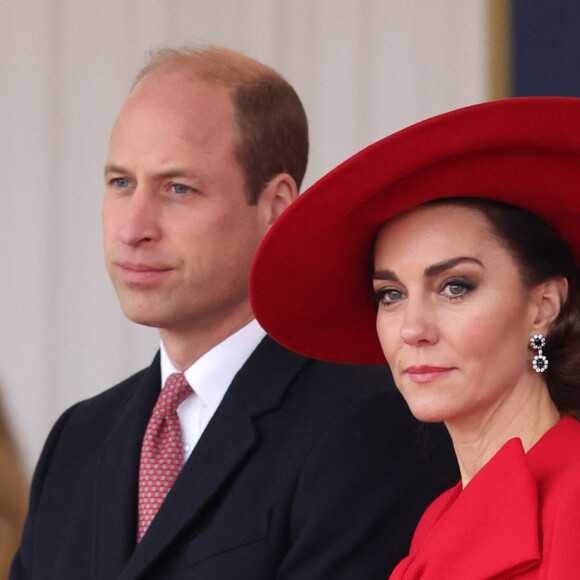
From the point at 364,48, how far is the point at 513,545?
2.09 metres

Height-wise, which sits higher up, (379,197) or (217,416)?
(379,197)

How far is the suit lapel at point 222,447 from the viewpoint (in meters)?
1.83

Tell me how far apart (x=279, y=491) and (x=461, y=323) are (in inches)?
18.6

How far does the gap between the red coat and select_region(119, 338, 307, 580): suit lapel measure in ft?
1.31

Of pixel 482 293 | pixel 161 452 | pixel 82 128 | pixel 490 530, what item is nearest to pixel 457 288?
pixel 482 293

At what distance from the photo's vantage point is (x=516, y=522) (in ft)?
4.47

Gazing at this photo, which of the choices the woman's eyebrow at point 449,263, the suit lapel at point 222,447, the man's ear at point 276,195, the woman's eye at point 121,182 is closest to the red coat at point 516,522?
the woman's eyebrow at point 449,263

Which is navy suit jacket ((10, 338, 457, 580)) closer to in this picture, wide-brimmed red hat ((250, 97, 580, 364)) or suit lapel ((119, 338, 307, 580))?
suit lapel ((119, 338, 307, 580))

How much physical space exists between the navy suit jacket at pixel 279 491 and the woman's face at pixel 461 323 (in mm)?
307

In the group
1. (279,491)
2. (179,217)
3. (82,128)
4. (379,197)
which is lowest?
(279,491)

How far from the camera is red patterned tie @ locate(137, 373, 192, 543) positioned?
195cm

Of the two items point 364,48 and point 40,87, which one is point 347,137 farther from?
point 40,87

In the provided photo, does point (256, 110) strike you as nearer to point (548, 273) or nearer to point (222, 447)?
point (222, 447)

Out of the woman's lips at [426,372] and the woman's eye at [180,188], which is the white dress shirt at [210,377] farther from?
the woman's lips at [426,372]
